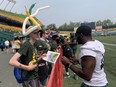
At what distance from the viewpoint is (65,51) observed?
14523 millimetres

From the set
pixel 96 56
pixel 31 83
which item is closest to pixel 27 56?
pixel 31 83

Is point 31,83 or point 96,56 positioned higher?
point 96,56

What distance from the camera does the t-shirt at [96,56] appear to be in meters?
4.97

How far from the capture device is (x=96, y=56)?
→ 5016 mm

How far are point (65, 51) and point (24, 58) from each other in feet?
28.1

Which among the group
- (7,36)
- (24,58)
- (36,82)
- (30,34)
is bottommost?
(7,36)

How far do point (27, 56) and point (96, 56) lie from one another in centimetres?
138

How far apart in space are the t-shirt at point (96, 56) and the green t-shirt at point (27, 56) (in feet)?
3.85

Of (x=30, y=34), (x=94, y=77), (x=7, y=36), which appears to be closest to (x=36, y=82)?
(x=30, y=34)

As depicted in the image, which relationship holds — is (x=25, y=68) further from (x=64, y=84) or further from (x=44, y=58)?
(x=64, y=84)

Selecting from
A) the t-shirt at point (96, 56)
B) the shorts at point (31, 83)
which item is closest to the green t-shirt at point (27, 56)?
the shorts at point (31, 83)

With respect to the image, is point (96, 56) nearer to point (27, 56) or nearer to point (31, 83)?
point (27, 56)

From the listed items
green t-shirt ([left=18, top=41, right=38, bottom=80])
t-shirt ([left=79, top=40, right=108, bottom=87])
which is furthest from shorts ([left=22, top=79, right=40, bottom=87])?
t-shirt ([left=79, top=40, right=108, bottom=87])

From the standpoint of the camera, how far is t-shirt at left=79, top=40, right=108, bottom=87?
4.97m
